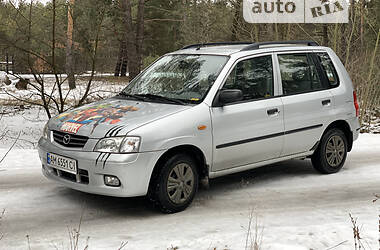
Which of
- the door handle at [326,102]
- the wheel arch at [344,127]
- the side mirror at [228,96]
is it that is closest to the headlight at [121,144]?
the side mirror at [228,96]

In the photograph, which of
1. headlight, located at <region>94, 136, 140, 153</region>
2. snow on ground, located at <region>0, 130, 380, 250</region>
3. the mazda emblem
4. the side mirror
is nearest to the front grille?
the mazda emblem

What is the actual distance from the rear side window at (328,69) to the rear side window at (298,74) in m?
0.21

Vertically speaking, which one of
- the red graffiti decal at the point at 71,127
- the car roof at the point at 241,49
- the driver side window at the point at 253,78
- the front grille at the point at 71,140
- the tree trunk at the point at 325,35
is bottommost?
the front grille at the point at 71,140

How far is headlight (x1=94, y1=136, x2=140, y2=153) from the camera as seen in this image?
5.14m

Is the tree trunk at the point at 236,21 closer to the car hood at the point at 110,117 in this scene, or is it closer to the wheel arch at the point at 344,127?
the wheel arch at the point at 344,127

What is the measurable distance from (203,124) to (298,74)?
77.1 inches

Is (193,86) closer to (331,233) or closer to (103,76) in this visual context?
(331,233)

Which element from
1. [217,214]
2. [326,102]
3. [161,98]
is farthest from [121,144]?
[326,102]

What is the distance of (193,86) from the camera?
6043 mm

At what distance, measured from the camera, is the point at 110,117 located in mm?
5547

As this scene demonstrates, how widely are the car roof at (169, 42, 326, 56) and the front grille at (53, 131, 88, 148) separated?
6.60ft

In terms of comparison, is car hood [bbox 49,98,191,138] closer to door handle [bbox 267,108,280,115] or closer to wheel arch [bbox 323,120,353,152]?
door handle [bbox 267,108,280,115]

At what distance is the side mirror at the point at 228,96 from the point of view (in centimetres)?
578

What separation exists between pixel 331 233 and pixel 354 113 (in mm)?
3127
